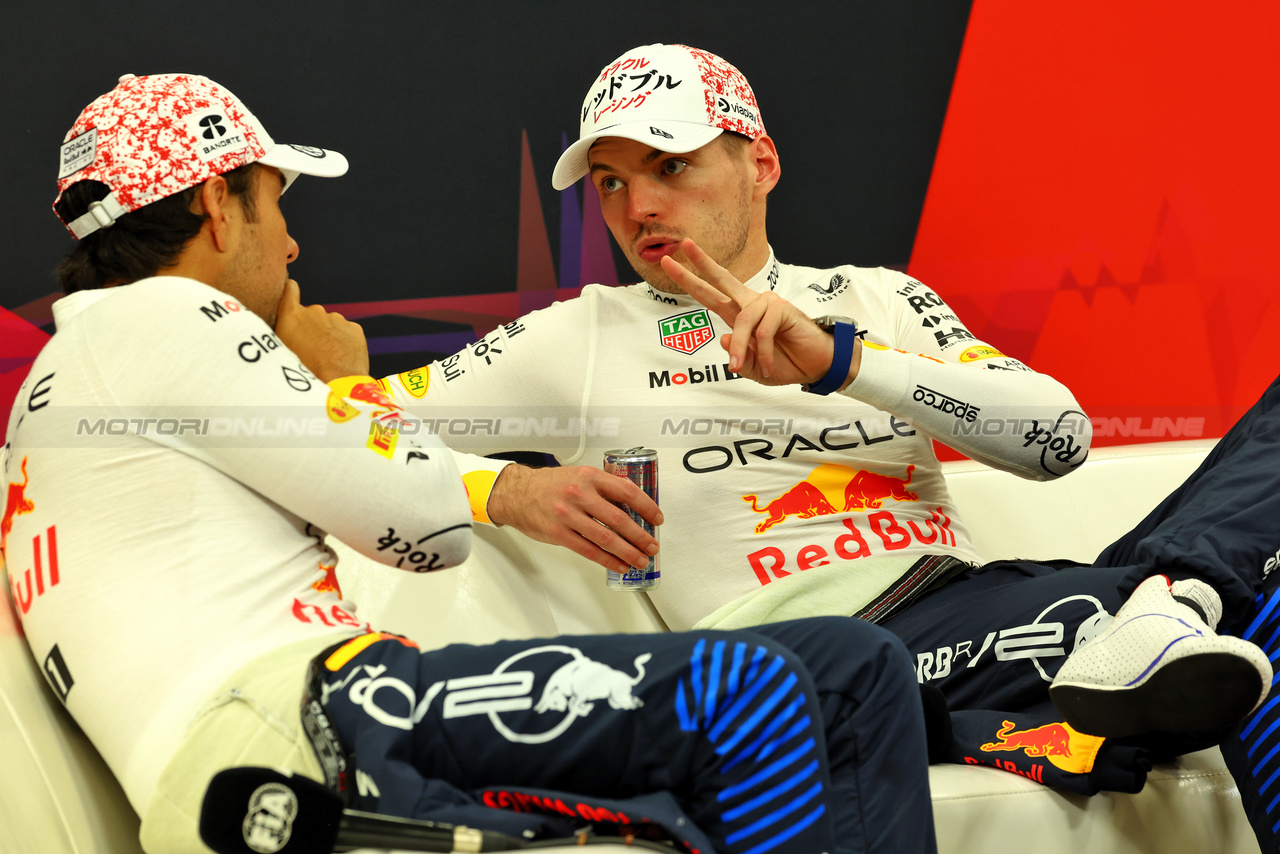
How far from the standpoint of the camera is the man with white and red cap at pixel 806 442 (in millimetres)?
1257

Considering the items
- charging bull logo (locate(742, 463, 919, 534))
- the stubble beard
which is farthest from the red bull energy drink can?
the stubble beard

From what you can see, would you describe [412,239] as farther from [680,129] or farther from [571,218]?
[680,129]

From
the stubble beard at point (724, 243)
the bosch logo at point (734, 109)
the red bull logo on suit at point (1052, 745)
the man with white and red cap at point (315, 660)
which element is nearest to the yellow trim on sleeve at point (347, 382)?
the man with white and red cap at point (315, 660)

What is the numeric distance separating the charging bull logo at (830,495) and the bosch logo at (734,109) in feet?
1.98

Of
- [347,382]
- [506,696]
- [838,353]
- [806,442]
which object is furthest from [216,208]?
[806,442]

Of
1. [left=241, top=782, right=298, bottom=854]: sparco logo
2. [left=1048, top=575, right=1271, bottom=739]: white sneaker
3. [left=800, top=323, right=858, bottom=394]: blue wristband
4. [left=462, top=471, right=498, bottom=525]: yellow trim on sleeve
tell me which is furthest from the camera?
[left=462, top=471, right=498, bottom=525]: yellow trim on sleeve

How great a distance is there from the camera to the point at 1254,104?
2.46m

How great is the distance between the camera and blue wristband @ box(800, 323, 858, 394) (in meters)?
1.41

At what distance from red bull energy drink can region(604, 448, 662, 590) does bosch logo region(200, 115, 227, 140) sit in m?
0.64

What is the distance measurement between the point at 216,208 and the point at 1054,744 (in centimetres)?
116

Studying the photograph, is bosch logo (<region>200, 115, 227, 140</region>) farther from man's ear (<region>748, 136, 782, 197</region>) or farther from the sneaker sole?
the sneaker sole

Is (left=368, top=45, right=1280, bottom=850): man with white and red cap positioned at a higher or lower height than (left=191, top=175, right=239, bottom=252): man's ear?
lower

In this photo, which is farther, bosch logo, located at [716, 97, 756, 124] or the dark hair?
bosch logo, located at [716, 97, 756, 124]

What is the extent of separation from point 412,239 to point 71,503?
1.19 m
